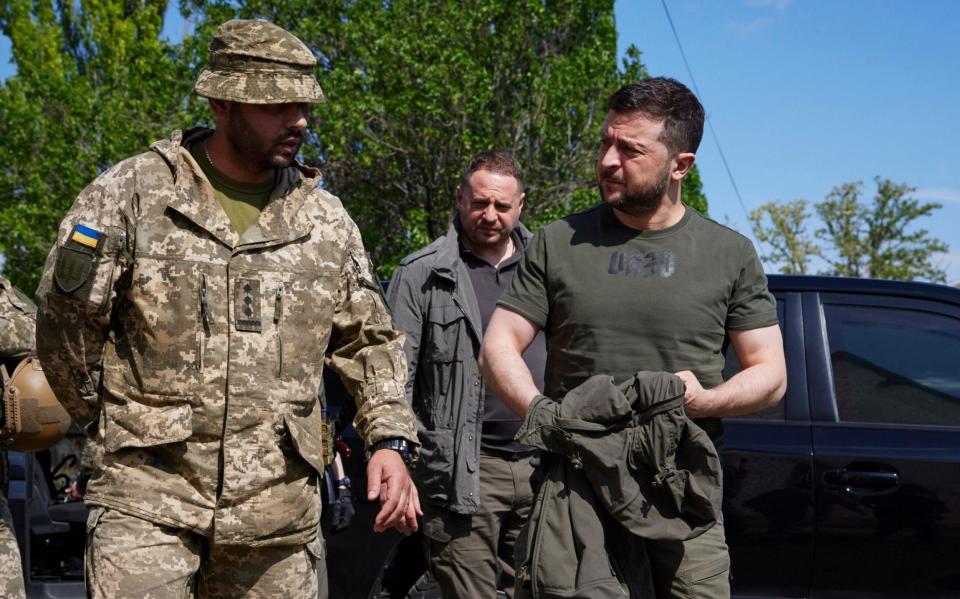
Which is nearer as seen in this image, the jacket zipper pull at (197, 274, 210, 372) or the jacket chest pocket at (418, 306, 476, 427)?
the jacket zipper pull at (197, 274, 210, 372)

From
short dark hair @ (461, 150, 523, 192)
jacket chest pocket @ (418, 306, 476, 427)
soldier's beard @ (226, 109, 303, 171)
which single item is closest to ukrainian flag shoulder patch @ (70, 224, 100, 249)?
soldier's beard @ (226, 109, 303, 171)

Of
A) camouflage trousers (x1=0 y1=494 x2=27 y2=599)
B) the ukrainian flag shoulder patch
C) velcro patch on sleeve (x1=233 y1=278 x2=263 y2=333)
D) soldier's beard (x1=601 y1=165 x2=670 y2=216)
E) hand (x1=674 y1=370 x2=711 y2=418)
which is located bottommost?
camouflage trousers (x1=0 y1=494 x2=27 y2=599)

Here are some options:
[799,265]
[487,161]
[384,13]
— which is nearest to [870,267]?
[799,265]

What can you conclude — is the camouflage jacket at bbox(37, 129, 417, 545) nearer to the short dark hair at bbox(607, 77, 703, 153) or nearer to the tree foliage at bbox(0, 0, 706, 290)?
the short dark hair at bbox(607, 77, 703, 153)

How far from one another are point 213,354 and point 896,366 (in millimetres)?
2978

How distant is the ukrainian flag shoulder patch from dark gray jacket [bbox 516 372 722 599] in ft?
3.99

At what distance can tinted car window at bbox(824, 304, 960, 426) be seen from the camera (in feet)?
16.3

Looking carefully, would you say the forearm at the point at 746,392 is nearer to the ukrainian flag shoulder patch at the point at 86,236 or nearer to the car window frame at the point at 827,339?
the car window frame at the point at 827,339

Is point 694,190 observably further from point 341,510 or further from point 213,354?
point 213,354

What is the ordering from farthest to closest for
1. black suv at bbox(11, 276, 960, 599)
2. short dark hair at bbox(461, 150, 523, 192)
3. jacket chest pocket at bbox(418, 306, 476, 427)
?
short dark hair at bbox(461, 150, 523, 192)
jacket chest pocket at bbox(418, 306, 476, 427)
black suv at bbox(11, 276, 960, 599)

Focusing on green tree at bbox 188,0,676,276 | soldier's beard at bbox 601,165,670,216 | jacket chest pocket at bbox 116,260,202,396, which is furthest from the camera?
green tree at bbox 188,0,676,276

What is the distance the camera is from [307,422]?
3.34m

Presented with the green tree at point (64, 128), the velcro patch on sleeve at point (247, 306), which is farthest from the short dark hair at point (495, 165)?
the green tree at point (64, 128)

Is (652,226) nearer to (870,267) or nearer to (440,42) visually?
(440,42)
